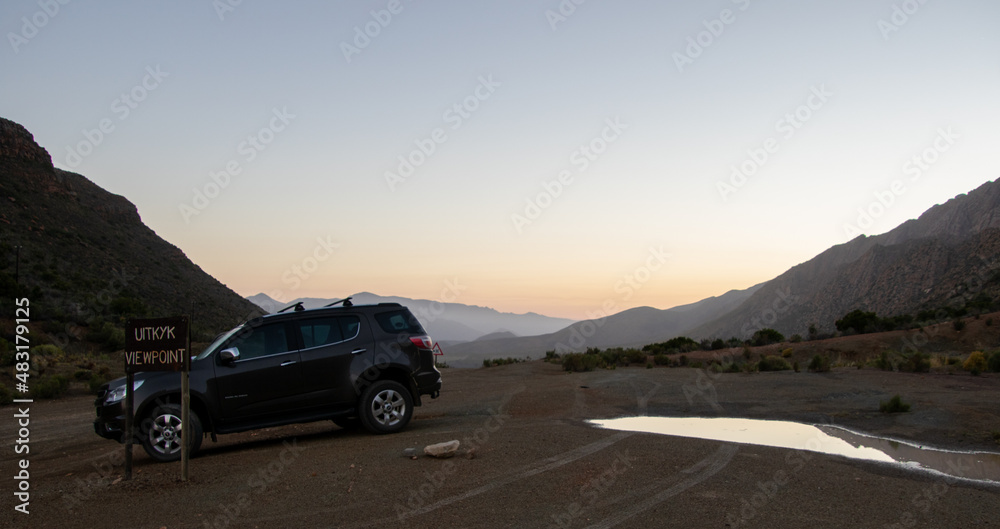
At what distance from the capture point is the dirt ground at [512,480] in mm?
5859

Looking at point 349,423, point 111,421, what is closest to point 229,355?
point 111,421

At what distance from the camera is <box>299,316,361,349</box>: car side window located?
9.88 metres

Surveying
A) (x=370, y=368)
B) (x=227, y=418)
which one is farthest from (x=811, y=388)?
(x=227, y=418)

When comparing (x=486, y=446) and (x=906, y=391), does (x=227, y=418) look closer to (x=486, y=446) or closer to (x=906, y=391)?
(x=486, y=446)

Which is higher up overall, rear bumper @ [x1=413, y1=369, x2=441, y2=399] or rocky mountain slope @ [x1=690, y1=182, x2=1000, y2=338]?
rocky mountain slope @ [x1=690, y1=182, x2=1000, y2=338]

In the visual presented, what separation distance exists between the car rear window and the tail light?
0.45 ft

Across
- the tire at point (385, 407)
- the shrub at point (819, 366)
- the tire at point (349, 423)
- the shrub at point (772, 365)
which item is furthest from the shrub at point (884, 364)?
the tire at point (349, 423)

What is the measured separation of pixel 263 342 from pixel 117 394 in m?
1.97

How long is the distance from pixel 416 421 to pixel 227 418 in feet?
11.7

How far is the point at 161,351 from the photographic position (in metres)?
7.61

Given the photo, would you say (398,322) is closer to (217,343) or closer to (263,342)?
(263,342)

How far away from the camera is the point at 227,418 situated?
9.20 meters

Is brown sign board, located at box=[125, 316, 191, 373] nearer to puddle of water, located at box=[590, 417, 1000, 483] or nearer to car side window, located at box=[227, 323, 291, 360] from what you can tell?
car side window, located at box=[227, 323, 291, 360]

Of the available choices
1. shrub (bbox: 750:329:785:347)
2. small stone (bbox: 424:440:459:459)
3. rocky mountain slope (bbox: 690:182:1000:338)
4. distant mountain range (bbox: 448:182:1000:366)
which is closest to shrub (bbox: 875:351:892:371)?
shrub (bbox: 750:329:785:347)
